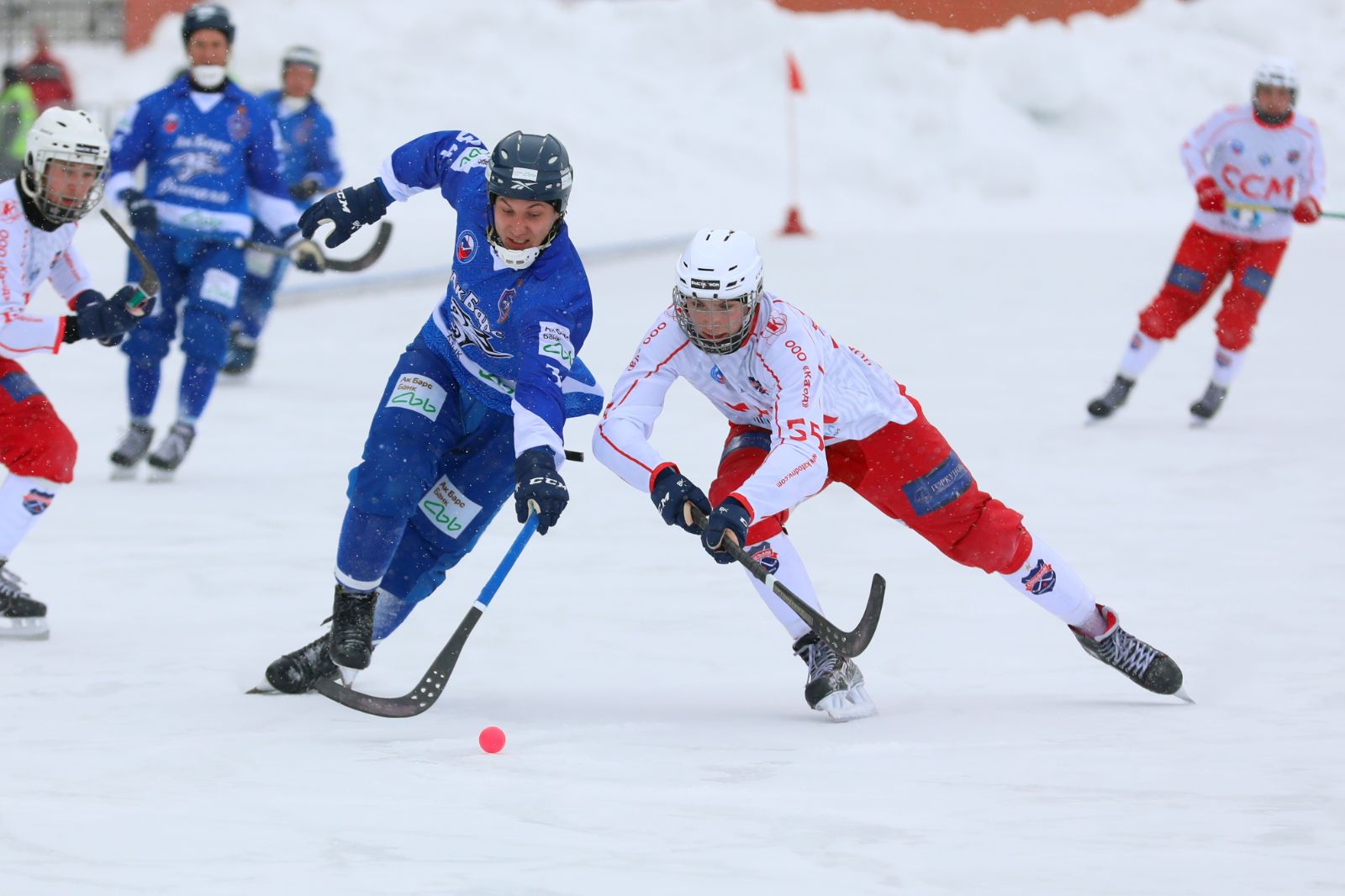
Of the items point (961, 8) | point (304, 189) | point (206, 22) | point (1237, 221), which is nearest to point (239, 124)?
point (206, 22)

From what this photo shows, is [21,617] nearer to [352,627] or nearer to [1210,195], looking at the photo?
[352,627]

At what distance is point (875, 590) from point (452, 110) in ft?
47.3

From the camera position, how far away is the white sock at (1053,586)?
4.37 metres

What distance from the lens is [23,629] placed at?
4680 millimetres

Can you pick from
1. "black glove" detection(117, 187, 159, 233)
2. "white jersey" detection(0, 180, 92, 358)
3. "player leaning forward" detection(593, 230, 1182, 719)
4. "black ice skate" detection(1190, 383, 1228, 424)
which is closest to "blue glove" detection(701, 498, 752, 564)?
"player leaning forward" detection(593, 230, 1182, 719)

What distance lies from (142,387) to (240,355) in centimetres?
241

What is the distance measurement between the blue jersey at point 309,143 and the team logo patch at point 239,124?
251 cm

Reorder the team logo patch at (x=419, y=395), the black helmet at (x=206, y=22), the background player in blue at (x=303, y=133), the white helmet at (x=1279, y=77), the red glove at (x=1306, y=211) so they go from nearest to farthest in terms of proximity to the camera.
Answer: the team logo patch at (x=419, y=395) < the black helmet at (x=206, y=22) < the red glove at (x=1306, y=211) < the white helmet at (x=1279, y=77) < the background player in blue at (x=303, y=133)

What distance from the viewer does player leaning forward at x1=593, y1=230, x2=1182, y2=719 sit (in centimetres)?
403

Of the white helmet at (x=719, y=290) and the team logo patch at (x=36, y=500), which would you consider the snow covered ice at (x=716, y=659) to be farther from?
the white helmet at (x=719, y=290)

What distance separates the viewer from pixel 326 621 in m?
4.36

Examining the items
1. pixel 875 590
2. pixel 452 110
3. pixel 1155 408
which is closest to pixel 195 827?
pixel 875 590

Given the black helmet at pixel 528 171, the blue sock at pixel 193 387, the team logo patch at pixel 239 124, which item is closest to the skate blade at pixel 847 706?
the black helmet at pixel 528 171

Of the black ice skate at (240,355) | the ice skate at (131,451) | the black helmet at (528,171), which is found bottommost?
the black ice skate at (240,355)
